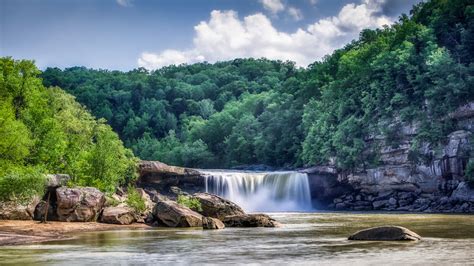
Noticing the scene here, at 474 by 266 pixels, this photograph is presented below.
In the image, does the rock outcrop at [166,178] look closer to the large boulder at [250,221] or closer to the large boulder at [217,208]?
the large boulder at [217,208]

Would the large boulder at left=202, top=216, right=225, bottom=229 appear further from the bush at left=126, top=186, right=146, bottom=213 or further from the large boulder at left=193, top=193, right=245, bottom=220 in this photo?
the bush at left=126, top=186, right=146, bottom=213

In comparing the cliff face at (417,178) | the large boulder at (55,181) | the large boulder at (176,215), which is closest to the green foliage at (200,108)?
the cliff face at (417,178)

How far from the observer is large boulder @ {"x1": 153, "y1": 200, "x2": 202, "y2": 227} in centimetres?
4578

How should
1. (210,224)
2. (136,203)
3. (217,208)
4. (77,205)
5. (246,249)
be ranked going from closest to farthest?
(246,249), (210,224), (77,205), (217,208), (136,203)

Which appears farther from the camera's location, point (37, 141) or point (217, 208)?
point (37, 141)

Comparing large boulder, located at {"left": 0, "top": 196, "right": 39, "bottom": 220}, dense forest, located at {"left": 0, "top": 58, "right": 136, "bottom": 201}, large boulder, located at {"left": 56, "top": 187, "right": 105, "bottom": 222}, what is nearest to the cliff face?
dense forest, located at {"left": 0, "top": 58, "right": 136, "bottom": 201}

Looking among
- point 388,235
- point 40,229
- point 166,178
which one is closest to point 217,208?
point 40,229

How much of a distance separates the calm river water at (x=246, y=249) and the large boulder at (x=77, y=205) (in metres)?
6.86

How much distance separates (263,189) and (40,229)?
45546 millimetres

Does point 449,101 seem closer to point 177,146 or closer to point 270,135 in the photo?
point 270,135

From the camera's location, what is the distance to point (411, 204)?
7444 cm

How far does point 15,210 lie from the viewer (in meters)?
44.8

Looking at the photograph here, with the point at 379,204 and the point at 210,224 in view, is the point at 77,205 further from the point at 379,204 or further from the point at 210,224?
the point at 379,204

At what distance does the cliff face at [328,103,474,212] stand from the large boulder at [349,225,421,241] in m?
36.5
